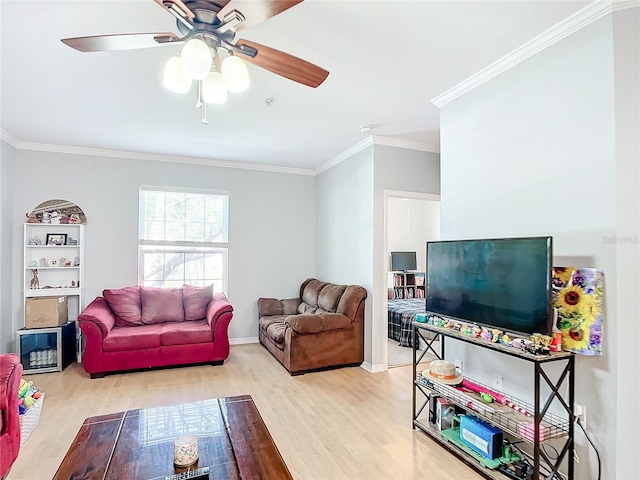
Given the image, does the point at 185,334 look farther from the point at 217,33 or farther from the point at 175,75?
the point at 217,33

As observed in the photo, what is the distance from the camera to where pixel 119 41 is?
1592mm

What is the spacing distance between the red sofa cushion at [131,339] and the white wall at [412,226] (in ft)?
16.2

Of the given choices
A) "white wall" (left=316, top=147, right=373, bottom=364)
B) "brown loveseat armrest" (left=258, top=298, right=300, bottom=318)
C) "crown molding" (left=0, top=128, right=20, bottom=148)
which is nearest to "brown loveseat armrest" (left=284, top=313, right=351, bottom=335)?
"white wall" (left=316, top=147, right=373, bottom=364)

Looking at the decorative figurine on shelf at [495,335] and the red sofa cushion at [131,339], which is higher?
the decorative figurine on shelf at [495,335]

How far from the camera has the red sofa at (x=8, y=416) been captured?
206 centimetres

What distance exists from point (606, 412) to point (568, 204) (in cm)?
116

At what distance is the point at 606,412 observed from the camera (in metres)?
1.91

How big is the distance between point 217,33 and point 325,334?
3291 millimetres

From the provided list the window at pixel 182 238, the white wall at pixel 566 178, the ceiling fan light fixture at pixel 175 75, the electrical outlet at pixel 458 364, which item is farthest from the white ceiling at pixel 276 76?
the electrical outlet at pixel 458 364

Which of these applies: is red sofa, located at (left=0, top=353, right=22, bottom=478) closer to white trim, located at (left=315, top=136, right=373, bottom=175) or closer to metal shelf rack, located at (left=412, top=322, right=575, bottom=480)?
metal shelf rack, located at (left=412, top=322, right=575, bottom=480)

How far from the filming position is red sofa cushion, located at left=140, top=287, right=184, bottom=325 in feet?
14.7

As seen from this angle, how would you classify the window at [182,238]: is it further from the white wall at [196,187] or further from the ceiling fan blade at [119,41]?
the ceiling fan blade at [119,41]

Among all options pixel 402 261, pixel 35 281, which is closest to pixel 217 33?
pixel 35 281

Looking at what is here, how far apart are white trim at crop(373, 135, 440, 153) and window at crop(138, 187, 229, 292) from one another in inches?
98.6
